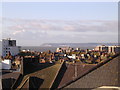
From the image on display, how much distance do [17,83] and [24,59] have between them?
7.00 feet

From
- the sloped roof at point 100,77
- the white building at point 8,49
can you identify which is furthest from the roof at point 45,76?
the white building at point 8,49

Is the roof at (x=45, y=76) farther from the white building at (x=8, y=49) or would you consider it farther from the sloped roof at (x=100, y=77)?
the white building at (x=8, y=49)

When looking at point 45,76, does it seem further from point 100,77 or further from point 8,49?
point 8,49

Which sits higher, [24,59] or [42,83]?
[24,59]

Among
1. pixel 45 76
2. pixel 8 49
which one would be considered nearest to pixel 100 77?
pixel 45 76

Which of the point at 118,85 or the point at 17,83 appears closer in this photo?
the point at 118,85

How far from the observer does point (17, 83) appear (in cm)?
1988

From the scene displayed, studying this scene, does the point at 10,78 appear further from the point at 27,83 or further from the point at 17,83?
the point at 27,83

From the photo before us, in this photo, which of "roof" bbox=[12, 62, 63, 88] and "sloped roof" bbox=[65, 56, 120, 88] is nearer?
"sloped roof" bbox=[65, 56, 120, 88]

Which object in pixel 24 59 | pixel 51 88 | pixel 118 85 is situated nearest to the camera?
pixel 118 85

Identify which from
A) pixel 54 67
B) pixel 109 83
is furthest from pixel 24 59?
pixel 109 83

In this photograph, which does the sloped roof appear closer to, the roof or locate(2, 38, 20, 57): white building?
the roof

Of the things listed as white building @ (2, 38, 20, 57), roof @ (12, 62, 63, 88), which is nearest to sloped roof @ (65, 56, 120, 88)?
roof @ (12, 62, 63, 88)

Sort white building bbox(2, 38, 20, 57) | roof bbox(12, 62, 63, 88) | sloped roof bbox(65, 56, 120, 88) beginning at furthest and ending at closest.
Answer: white building bbox(2, 38, 20, 57) → roof bbox(12, 62, 63, 88) → sloped roof bbox(65, 56, 120, 88)
